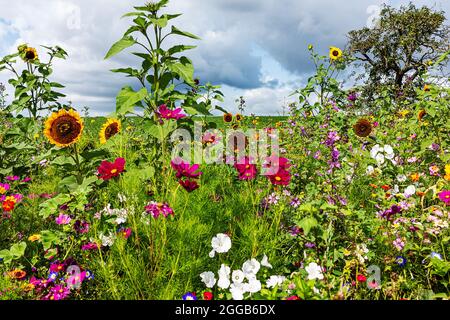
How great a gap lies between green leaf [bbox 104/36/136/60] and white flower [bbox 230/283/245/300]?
5.86 feet

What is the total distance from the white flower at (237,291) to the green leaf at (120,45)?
1.79m

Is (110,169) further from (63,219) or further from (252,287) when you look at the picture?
(252,287)

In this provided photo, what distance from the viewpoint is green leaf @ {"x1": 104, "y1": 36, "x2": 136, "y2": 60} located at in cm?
268

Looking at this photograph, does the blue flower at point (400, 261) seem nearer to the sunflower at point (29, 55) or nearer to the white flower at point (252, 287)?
the white flower at point (252, 287)

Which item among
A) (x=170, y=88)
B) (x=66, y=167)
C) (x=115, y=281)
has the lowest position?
(x=115, y=281)

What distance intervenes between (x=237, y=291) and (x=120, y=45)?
1895 mm

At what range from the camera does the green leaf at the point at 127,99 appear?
2730 millimetres

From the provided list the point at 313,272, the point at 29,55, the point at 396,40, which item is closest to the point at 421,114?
the point at 313,272

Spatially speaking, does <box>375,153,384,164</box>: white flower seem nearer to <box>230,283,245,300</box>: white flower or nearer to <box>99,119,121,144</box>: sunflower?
<box>230,283,245,300</box>: white flower

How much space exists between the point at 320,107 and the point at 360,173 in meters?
1.29

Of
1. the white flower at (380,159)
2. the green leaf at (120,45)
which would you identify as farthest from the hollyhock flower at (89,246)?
the white flower at (380,159)

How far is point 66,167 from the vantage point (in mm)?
2830
